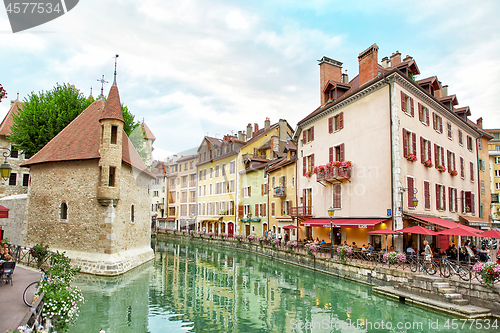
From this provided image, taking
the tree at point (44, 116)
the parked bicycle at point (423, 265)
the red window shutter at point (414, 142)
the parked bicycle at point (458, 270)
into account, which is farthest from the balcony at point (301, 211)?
the tree at point (44, 116)

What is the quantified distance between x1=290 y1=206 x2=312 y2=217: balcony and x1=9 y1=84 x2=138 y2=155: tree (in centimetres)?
1790

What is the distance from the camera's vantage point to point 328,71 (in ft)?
83.8

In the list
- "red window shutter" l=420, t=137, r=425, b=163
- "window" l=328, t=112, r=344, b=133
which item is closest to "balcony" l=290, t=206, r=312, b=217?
"window" l=328, t=112, r=344, b=133

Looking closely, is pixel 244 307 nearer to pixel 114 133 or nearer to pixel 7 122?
pixel 114 133

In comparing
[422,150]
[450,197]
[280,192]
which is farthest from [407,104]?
[280,192]

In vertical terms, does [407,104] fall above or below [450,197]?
above

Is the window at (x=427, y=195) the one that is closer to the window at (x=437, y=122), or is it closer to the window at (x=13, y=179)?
the window at (x=437, y=122)

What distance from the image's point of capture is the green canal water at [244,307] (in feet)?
33.0

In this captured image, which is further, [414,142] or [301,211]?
[301,211]

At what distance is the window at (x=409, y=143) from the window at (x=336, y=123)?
4311mm

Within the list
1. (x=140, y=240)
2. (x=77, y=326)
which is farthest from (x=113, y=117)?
(x=77, y=326)

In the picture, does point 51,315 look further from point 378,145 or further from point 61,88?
point 61,88

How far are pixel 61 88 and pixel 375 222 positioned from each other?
23235mm

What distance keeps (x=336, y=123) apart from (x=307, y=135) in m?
3.79
